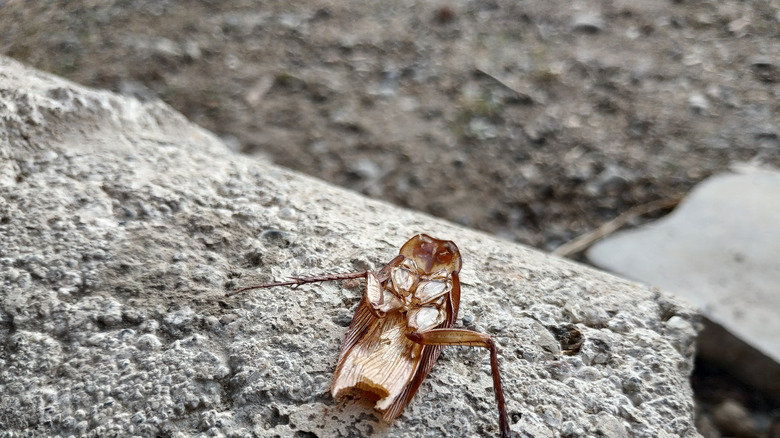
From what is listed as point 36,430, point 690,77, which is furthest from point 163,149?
point 690,77

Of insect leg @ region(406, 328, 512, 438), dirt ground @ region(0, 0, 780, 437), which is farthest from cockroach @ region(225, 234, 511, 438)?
dirt ground @ region(0, 0, 780, 437)

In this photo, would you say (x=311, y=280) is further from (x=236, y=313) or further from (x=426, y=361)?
(x=426, y=361)

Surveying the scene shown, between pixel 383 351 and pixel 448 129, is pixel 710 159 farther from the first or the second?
pixel 383 351

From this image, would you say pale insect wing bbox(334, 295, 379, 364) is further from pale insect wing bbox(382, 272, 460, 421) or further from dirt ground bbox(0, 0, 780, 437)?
dirt ground bbox(0, 0, 780, 437)

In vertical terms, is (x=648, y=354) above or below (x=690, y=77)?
above

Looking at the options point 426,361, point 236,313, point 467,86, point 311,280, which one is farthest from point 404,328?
point 467,86

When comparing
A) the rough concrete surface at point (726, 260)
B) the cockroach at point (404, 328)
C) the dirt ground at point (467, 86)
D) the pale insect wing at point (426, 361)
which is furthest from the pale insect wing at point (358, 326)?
the dirt ground at point (467, 86)

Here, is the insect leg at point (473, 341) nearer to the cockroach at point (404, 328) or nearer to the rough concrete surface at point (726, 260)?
the cockroach at point (404, 328)
